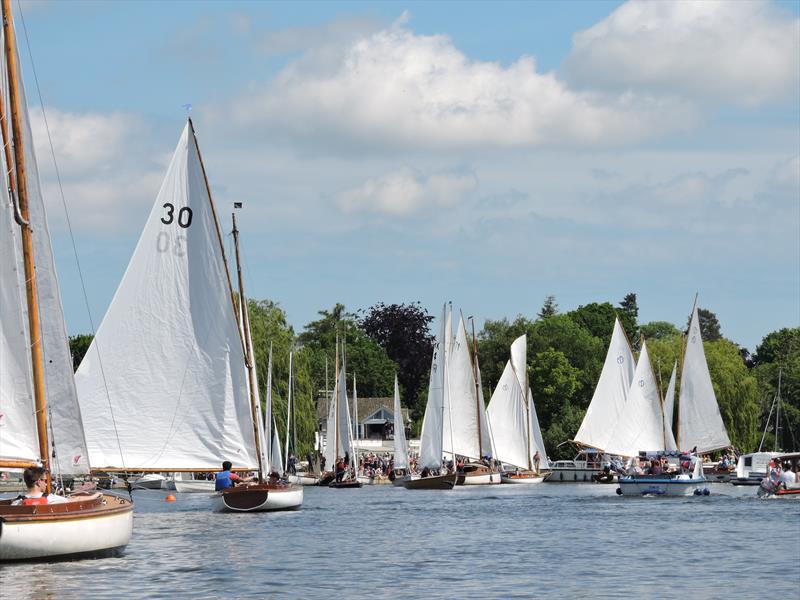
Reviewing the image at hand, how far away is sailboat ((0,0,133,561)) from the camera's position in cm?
3397

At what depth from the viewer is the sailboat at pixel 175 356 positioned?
51125mm

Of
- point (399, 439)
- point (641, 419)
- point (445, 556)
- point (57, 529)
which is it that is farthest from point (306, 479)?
point (57, 529)

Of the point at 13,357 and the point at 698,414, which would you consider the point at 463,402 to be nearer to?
the point at 698,414

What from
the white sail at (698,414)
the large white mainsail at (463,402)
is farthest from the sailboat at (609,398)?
the white sail at (698,414)

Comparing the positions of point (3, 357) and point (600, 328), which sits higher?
point (600, 328)

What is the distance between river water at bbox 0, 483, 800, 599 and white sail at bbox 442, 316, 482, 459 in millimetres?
38101

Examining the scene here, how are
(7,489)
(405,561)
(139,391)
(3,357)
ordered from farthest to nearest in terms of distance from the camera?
(7,489)
(139,391)
(405,561)
(3,357)

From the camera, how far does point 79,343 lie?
569 feet

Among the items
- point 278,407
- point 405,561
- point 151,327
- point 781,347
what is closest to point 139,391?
point 151,327

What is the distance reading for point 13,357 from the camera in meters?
34.3

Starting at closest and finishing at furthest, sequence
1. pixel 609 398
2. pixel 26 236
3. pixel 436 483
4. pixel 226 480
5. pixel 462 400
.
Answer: pixel 26 236, pixel 226 480, pixel 436 483, pixel 462 400, pixel 609 398

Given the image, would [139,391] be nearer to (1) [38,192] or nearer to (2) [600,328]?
(1) [38,192]

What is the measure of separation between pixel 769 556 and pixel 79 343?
14193 centimetres

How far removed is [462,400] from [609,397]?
1081 cm
